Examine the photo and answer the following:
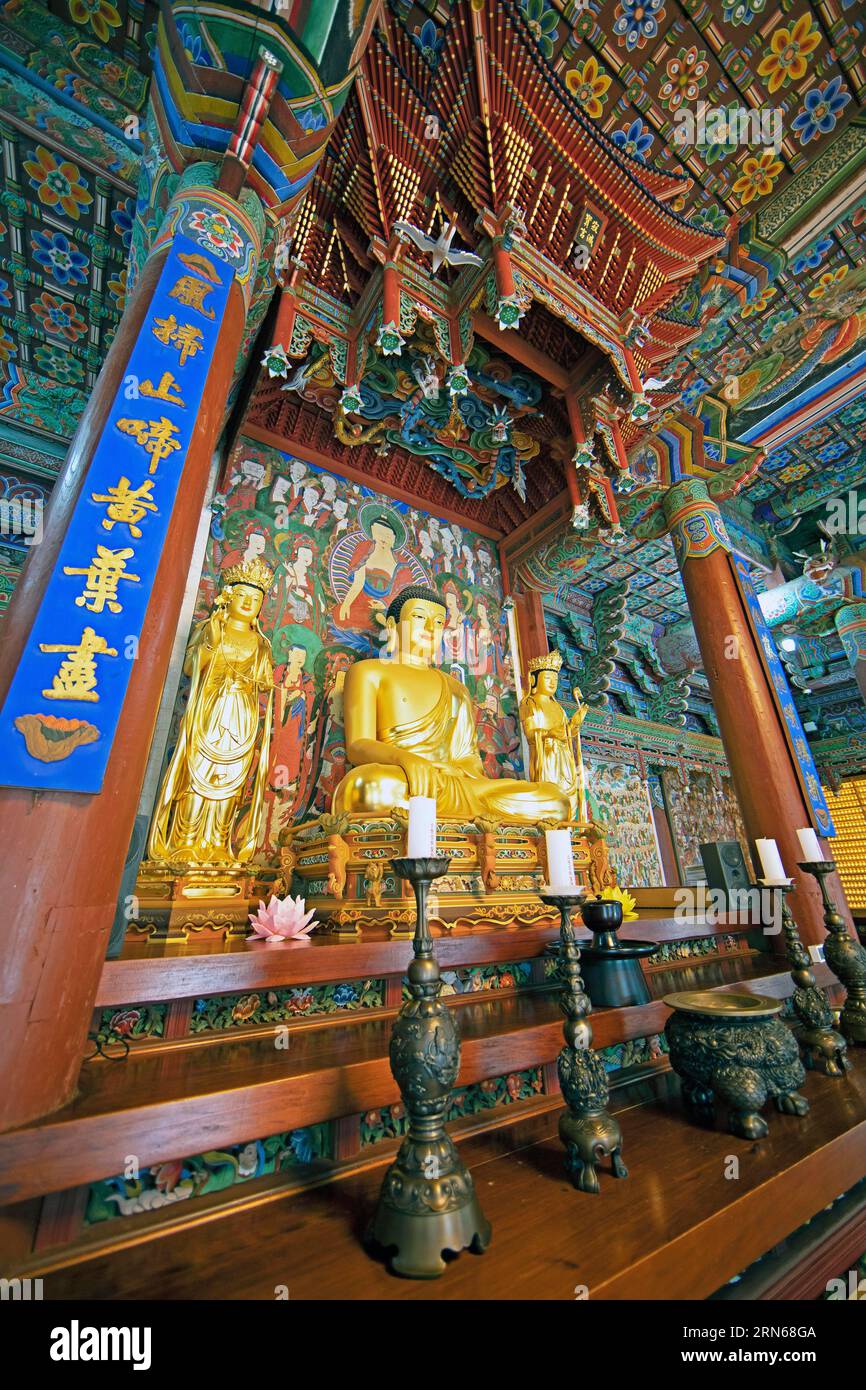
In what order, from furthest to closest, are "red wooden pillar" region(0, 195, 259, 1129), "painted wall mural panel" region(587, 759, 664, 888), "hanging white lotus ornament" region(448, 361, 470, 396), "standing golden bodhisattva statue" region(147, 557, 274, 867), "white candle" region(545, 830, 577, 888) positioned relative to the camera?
"painted wall mural panel" region(587, 759, 664, 888) → "hanging white lotus ornament" region(448, 361, 470, 396) → "standing golden bodhisattva statue" region(147, 557, 274, 867) → "white candle" region(545, 830, 577, 888) → "red wooden pillar" region(0, 195, 259, 1129)

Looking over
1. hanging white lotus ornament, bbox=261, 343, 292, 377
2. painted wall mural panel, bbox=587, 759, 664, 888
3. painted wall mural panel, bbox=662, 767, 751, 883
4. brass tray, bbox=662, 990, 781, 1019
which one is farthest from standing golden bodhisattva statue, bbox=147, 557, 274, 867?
painted wall mural panel, bbox=662, 767, 751, 883

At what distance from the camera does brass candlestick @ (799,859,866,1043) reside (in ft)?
7.58

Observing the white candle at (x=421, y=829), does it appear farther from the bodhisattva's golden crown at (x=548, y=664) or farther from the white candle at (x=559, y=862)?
the bodhisattva's golden crown at (x=548, y=664)

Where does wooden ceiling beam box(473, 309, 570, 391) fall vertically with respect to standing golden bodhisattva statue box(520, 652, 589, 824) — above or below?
above

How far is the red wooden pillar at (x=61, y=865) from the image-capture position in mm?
1143

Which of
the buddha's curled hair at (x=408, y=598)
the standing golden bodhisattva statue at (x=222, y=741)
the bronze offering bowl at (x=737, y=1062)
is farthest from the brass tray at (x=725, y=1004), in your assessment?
the buddha's curled hair at (x=408, y=598)

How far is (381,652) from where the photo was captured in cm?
437

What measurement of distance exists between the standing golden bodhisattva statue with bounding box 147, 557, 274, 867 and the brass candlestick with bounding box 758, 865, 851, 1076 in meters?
2.63

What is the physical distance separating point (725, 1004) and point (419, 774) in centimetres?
178

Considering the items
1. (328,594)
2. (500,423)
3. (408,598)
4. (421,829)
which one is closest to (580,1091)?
(421,829)

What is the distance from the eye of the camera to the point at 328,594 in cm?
449

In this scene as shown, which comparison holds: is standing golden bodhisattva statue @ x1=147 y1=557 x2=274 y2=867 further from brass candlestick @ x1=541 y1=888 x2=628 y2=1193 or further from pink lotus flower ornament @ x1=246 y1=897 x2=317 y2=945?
brass candlestick @ x1=541 y1=888 x2=628 y2=1193
